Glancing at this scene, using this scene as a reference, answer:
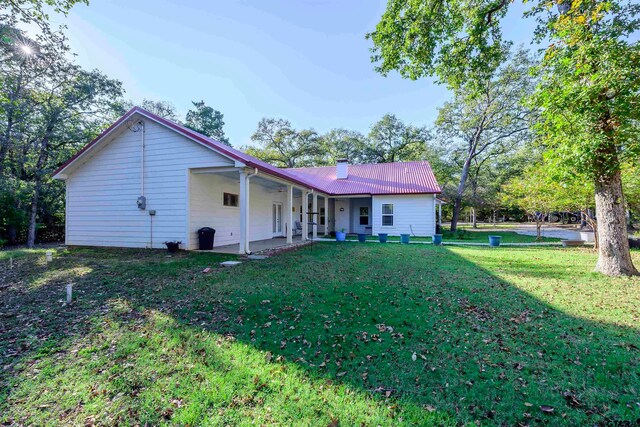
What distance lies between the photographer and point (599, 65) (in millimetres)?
5414

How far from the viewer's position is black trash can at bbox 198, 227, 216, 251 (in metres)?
9.76

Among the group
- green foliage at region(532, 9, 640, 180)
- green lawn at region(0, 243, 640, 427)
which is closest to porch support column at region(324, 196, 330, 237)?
green lawn at region(0, 243, 640, 427)

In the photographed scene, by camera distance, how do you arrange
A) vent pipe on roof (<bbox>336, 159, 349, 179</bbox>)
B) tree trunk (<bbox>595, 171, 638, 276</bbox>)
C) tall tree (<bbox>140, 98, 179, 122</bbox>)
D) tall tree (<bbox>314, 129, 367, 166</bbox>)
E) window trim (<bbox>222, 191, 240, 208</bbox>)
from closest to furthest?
tree trunk (<bbox>595, 171, 638, 276</bbox>) < window trim (<bbox>222, 191, 240, 208</bbox>) < vent pipe on roof (<bbox>336, 159, 349, 179</bbox>) < tall tree (<bbox>140, 98, 179, 122</bbox>) < tall tree (<bbox>314, 129, 367, 166</bbox>)

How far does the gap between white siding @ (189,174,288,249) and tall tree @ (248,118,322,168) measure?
1839cm

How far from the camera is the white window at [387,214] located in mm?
17484

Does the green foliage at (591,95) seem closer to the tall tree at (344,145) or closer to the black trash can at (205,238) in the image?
the black trash can at (205,238)

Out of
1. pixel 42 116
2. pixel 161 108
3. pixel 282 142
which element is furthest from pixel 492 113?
pixel 161 108

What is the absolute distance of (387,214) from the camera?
17516mm

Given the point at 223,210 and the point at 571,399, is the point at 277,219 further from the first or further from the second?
the point at 571,399

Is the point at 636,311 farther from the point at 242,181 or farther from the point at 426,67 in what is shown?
the point at 242,181

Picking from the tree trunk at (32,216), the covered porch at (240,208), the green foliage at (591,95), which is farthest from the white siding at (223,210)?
the tree trunk at (32,216)

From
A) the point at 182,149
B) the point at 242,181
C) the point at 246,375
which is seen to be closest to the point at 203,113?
the point at 182,149

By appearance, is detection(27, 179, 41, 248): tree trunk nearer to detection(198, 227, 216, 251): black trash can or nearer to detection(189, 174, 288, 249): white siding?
detection(189, 174, 288, 249): white siding

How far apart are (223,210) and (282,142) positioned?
22487 mm
